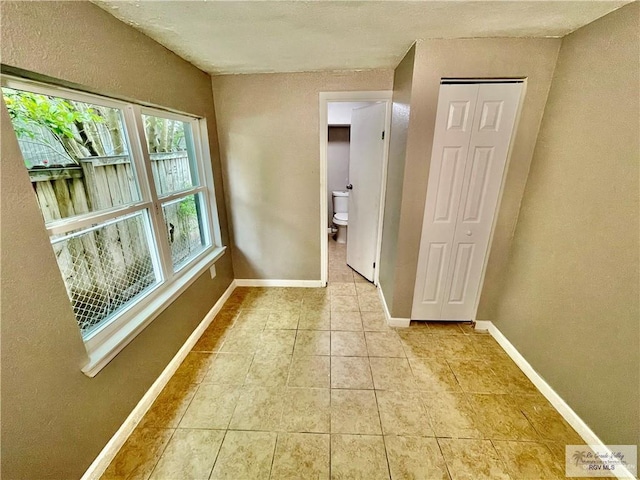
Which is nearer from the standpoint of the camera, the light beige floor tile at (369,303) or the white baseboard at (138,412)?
the white baseboard at (138,412)

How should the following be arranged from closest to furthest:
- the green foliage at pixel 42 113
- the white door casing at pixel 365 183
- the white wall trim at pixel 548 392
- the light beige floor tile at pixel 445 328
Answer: the green foliage at pixel 42 113 → the white wall trim at pixel 548 392 → the light beige floor tile at pixel 445 328 → the white door casing at pixel 365 183

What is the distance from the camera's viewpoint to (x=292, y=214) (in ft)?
8.82

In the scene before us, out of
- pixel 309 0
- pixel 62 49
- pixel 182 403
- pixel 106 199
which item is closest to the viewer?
pixel 62 49

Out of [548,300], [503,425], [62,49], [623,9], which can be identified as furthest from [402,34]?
[503,425]

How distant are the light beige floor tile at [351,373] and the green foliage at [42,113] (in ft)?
6.59

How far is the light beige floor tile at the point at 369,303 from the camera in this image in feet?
8.30

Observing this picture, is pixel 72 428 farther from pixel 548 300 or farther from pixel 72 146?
pixel 548 300

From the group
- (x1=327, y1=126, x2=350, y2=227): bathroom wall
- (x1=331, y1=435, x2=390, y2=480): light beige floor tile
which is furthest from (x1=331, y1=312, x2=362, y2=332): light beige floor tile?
(x1=327, y1=126, x2=350, y2=227): bathroom wall

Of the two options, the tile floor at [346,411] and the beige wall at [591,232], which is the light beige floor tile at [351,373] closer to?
the tile floor at [346,411]

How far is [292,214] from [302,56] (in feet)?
4.46

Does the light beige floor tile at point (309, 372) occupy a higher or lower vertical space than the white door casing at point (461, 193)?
lower

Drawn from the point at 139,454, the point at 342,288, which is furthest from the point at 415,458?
the point at 342,288

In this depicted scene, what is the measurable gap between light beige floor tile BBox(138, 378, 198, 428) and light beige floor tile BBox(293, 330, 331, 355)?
2.47 ft

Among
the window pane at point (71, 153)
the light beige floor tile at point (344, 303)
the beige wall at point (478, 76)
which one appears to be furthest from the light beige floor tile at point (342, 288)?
the window pane at point (71, 153)
